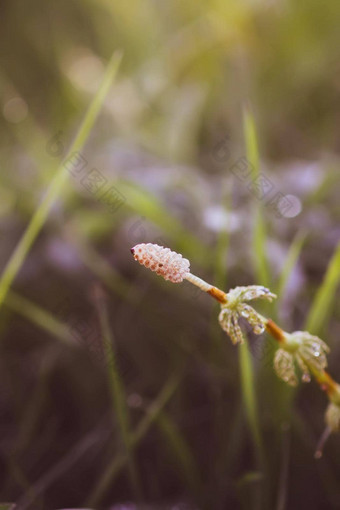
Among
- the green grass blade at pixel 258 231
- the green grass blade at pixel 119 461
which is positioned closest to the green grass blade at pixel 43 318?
the green grass blade at pixel 119 461

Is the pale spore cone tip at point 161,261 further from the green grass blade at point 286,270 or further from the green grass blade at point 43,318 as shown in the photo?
the green grass blade at point 43,318

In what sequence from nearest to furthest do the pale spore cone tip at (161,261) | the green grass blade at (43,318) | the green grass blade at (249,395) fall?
1. the pale spore cone tip at (161,261)
2. the green grass blade at (249,395)
3. the green grass blade at (43,318)

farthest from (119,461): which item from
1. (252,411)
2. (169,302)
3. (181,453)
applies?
(169,302)

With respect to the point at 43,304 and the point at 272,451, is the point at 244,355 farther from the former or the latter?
the point at 43,304

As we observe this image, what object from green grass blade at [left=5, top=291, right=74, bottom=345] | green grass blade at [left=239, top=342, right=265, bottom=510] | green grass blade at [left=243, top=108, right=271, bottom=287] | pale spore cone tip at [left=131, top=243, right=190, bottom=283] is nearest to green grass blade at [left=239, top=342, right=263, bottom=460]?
green grass blade at [left=239, top=342, right=265, bottom=510]

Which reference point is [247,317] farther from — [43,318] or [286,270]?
Result: [43,318]

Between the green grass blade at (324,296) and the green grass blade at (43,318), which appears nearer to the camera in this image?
the green grass blade at (324,296)

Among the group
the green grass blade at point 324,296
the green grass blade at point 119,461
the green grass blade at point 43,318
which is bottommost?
the green grass blade at point 119,461

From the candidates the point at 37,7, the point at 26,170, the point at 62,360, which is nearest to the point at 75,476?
the point at 62,360
